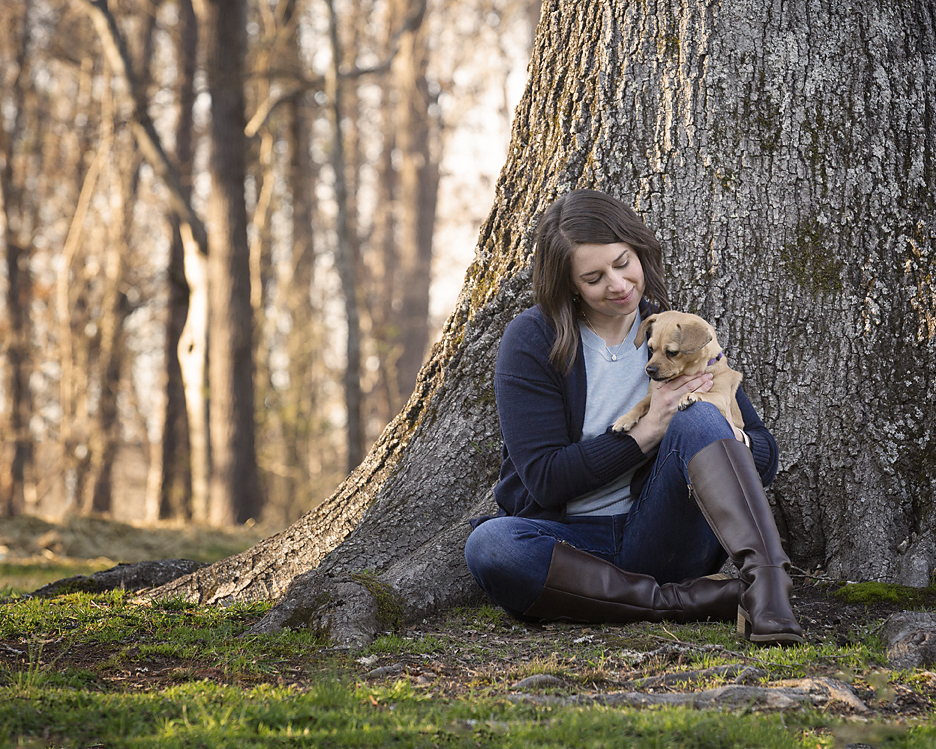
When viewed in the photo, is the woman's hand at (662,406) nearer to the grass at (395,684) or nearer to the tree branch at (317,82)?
the grass at (395,684)

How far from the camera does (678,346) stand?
11.1 ft

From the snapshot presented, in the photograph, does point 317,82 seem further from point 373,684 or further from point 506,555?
point 373,684

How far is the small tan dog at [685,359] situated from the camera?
11.2 ft

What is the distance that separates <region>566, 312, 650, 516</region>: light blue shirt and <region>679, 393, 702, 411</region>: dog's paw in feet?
1.20

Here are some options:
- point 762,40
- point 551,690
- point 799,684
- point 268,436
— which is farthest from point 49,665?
point 268,436

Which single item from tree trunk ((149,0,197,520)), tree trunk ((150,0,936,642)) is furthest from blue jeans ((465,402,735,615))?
tree trunk ((149,0,197,520))

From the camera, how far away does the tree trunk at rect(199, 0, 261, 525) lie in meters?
11.1

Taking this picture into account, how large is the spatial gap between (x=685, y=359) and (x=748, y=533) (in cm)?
76

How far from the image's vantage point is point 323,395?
78.7 feet

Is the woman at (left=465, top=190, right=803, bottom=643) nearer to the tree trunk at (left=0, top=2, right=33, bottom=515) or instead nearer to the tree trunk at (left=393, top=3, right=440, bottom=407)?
the tree trunk at (left=393, top=3, right=440, bottom=407)

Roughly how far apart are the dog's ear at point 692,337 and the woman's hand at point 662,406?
0.38ft

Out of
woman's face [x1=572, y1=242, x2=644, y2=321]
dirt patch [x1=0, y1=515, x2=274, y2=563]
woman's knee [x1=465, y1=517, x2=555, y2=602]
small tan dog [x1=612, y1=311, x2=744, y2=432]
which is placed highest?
woman's face [x1=572, y1=242, x2=644, y2=321]

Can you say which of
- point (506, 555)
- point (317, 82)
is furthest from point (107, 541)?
point (506, 555)

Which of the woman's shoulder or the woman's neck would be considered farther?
the woman's neck
